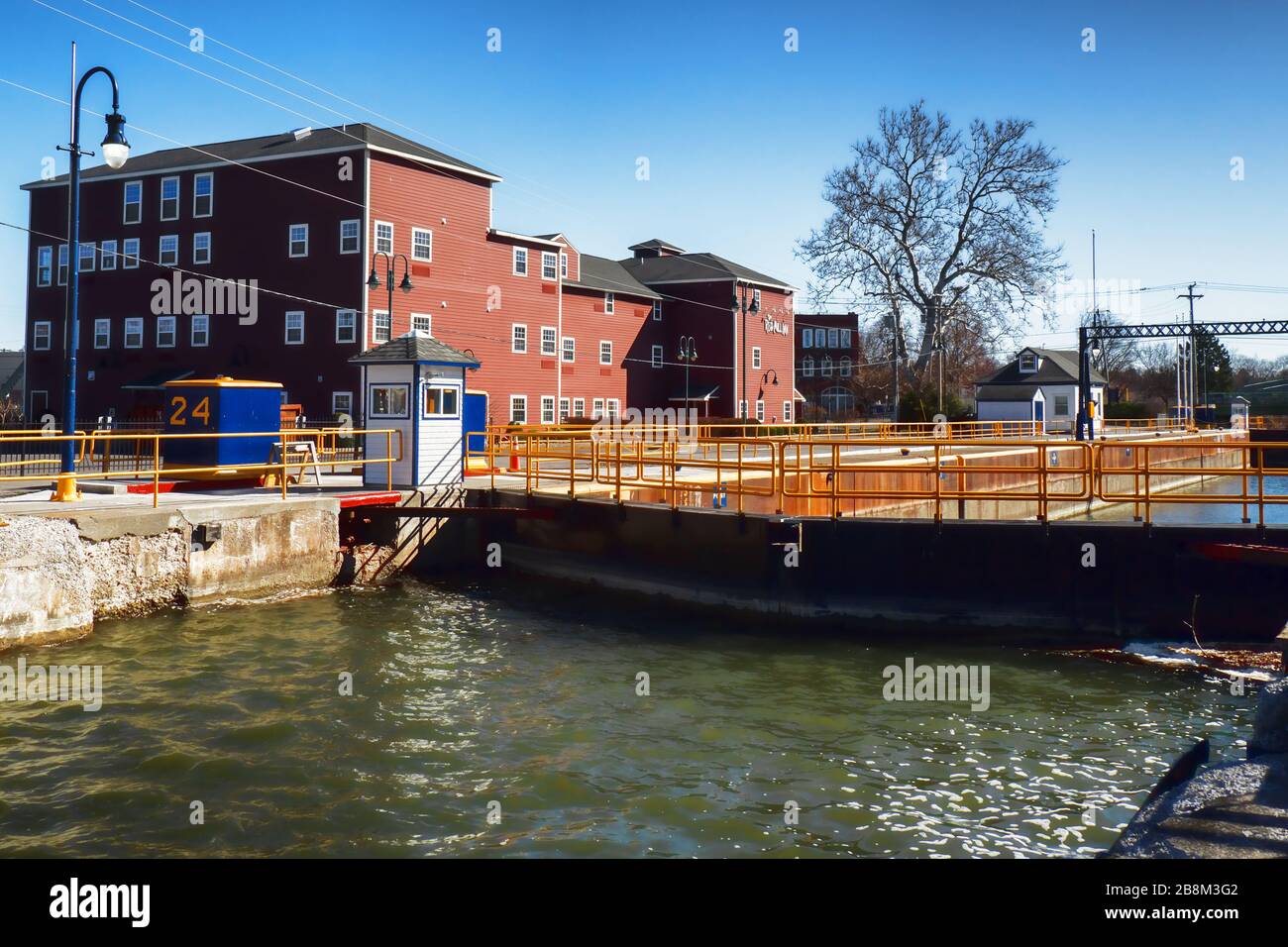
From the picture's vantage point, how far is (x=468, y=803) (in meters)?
8.86

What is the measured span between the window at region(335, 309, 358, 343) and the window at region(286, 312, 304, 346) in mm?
1830

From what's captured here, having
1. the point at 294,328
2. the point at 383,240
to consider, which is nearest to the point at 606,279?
the point at 383,240

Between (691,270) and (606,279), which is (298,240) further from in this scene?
(691,270)

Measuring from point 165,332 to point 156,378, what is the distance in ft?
7.02

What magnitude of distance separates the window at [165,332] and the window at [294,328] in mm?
6643

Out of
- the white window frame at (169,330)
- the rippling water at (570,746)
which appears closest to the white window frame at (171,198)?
the white window frame at (169,330)

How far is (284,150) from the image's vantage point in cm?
4281

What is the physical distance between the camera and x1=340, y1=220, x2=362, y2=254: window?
41.3 metres

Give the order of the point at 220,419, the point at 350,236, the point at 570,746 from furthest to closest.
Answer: the point at 350,236 → the point at 220,419 → the point at 570,746

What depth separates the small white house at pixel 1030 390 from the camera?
76375 mm
